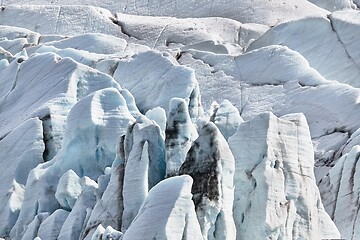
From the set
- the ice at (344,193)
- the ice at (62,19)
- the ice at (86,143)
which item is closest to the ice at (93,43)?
the ice at (62,19)

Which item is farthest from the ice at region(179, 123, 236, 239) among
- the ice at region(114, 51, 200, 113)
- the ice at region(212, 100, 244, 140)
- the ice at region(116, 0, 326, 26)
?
the ice at region(116, 0, 326, 26)

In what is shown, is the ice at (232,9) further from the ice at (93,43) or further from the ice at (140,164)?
the ice at (140,164)

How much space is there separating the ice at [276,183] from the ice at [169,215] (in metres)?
2.46

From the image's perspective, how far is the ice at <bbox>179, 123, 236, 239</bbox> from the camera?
23391mm

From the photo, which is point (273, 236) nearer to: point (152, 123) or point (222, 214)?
point (222, 214)

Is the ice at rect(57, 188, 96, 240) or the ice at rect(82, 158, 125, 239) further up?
the ice at rect(82, 158, 125, 239)

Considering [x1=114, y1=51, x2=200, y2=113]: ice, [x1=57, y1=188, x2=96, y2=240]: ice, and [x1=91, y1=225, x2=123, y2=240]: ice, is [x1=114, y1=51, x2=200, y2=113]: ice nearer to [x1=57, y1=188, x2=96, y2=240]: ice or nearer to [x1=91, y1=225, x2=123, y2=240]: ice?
[x1=57, y1=188, x2=96, y2=240]: ice

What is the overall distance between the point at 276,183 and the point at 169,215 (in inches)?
145

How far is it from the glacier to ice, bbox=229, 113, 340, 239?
2 cm

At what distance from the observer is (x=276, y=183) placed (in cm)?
2477

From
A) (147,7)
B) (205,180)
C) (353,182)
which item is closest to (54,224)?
(205,180)

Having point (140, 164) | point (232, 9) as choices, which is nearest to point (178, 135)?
point (140, 164)

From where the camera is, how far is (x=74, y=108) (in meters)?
29.6

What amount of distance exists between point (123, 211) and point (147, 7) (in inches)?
873
